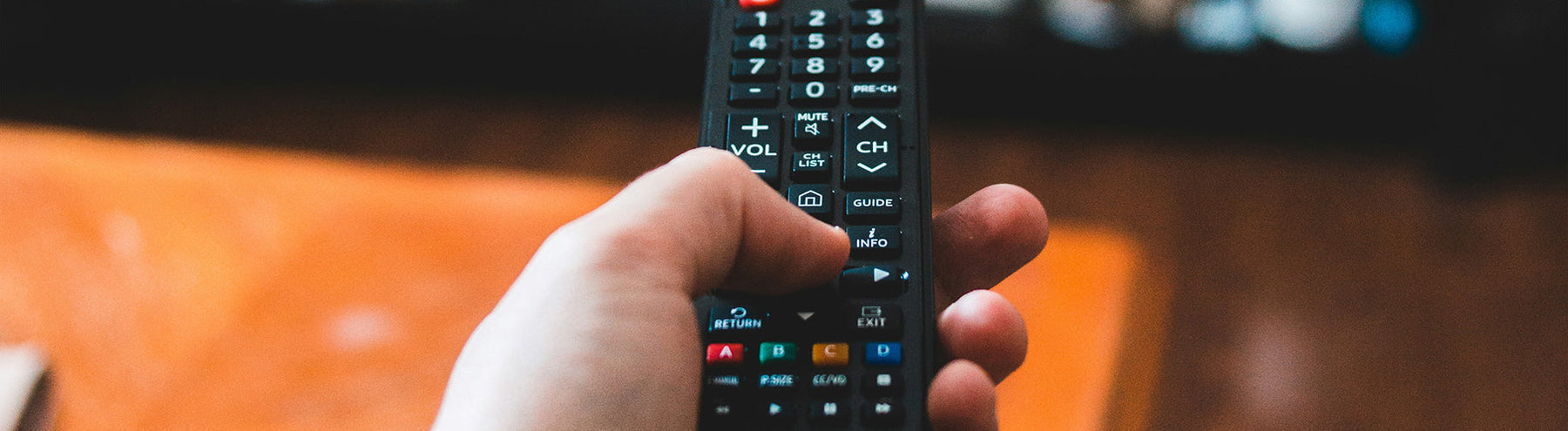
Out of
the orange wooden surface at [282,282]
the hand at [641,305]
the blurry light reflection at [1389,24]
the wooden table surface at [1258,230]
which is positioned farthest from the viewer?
the blurry light reflection at [1389,24]

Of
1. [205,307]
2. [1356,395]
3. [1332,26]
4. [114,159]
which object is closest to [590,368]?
[205,307]

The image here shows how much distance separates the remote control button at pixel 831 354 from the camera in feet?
1.31

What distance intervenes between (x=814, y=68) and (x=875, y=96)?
0.03 m

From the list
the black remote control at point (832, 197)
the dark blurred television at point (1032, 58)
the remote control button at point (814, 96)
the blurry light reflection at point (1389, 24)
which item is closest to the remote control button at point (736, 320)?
the black remote control at point (832, 197)

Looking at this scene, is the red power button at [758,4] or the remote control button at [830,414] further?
the red power button at [758,4]

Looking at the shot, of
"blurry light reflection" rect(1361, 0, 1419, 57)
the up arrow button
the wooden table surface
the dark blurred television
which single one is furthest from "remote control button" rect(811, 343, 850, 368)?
"blurry light reflection" rect(1361, 0, 1419, 57)

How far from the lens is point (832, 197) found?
449 millimetres

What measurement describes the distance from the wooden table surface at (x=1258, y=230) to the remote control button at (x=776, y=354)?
534 millimetres

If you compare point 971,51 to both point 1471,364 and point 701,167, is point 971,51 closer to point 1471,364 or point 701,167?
point 1471,364

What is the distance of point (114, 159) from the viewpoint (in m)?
0.81

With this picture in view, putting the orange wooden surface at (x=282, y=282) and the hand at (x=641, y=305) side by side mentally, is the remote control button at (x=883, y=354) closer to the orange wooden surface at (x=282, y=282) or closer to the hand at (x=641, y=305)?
the hand at (x=641, y=305)

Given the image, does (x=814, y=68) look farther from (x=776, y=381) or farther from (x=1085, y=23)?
(x=1085, y=23)

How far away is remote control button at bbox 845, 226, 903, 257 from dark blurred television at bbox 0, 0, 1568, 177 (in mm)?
742

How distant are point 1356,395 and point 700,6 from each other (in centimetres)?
75
